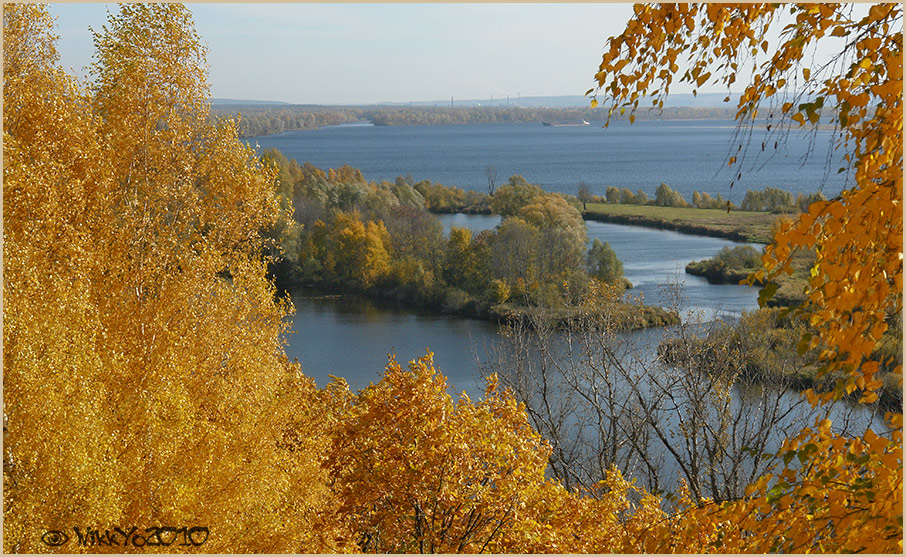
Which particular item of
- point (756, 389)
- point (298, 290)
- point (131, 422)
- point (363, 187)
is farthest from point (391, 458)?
point (363, 187)

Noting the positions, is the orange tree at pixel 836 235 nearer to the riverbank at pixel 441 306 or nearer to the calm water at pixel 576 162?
the riverbank at pixel 441 306

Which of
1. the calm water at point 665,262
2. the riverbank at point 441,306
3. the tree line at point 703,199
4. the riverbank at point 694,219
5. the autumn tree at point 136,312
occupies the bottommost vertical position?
the riverbank at point 441,306

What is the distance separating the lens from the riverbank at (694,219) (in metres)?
43.1

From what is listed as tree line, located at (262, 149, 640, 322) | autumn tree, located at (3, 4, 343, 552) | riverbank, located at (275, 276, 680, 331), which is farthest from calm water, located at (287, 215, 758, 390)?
autumn tree, located at (3, 4, 343, 552)

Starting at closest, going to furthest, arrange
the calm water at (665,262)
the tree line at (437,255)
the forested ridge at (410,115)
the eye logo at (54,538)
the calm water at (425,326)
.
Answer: the eye logo at (54,538)
the calm water at (425,326)
the calm water at (665,262)
the tree line at (437,255)
the forested ridge at (410,115)

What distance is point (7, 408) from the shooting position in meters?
7.02

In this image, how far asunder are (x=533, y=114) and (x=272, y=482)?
144345 mm

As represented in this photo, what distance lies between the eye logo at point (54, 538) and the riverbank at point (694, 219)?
119 ft

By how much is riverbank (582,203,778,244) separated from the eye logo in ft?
119

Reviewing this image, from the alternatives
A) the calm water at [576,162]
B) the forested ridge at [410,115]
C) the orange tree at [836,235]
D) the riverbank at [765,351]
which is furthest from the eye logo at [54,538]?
the forested ridge at [410,115]

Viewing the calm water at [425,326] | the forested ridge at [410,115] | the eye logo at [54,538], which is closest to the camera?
the eye logo at [54,538]

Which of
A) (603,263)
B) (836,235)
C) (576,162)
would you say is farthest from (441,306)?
(576,162)

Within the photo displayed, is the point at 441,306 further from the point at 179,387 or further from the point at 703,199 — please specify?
the point at 703,199

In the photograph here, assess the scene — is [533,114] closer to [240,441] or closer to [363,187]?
[363,187]
